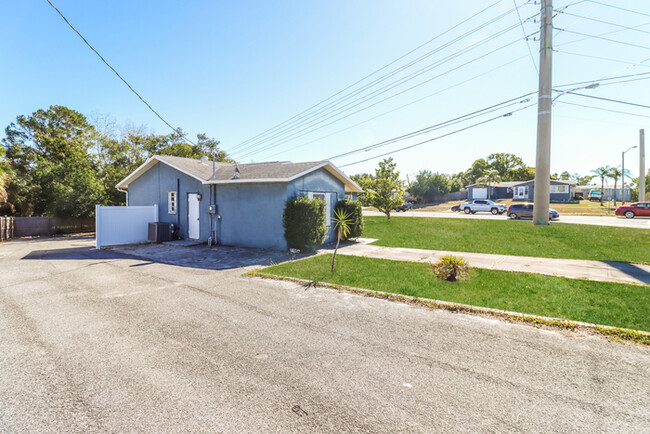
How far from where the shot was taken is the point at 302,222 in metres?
11.3

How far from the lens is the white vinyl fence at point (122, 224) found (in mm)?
13281

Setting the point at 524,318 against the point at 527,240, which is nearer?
the point at 524,318

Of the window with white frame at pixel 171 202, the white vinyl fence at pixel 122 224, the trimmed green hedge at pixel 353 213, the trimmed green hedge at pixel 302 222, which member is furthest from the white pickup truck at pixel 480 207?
the white vinyl fence at pixel 122 224

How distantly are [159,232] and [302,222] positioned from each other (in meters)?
8.02

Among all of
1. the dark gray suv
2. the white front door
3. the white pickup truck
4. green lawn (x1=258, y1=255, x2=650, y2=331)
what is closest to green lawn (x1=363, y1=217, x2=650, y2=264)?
green lawn (x1=258, y1=255, x2=650, y2=331)

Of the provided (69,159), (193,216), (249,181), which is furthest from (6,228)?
(249,181)

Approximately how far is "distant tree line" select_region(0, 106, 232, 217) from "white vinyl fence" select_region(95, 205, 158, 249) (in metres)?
6.75

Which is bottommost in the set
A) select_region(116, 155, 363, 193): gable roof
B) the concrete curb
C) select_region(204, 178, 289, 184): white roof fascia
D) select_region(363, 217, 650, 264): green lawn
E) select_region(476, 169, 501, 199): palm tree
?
the concrete curb

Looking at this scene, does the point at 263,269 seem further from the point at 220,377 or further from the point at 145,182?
the point at 145,182

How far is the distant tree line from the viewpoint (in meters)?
19.9

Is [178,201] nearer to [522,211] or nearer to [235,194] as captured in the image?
[235,194]

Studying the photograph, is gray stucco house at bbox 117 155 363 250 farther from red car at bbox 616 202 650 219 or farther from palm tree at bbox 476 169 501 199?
palm tree at bbox 476 169 501 199

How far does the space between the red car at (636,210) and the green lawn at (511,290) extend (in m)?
27.6

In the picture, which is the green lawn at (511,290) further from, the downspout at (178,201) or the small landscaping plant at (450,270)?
the downspout at (178,201)
